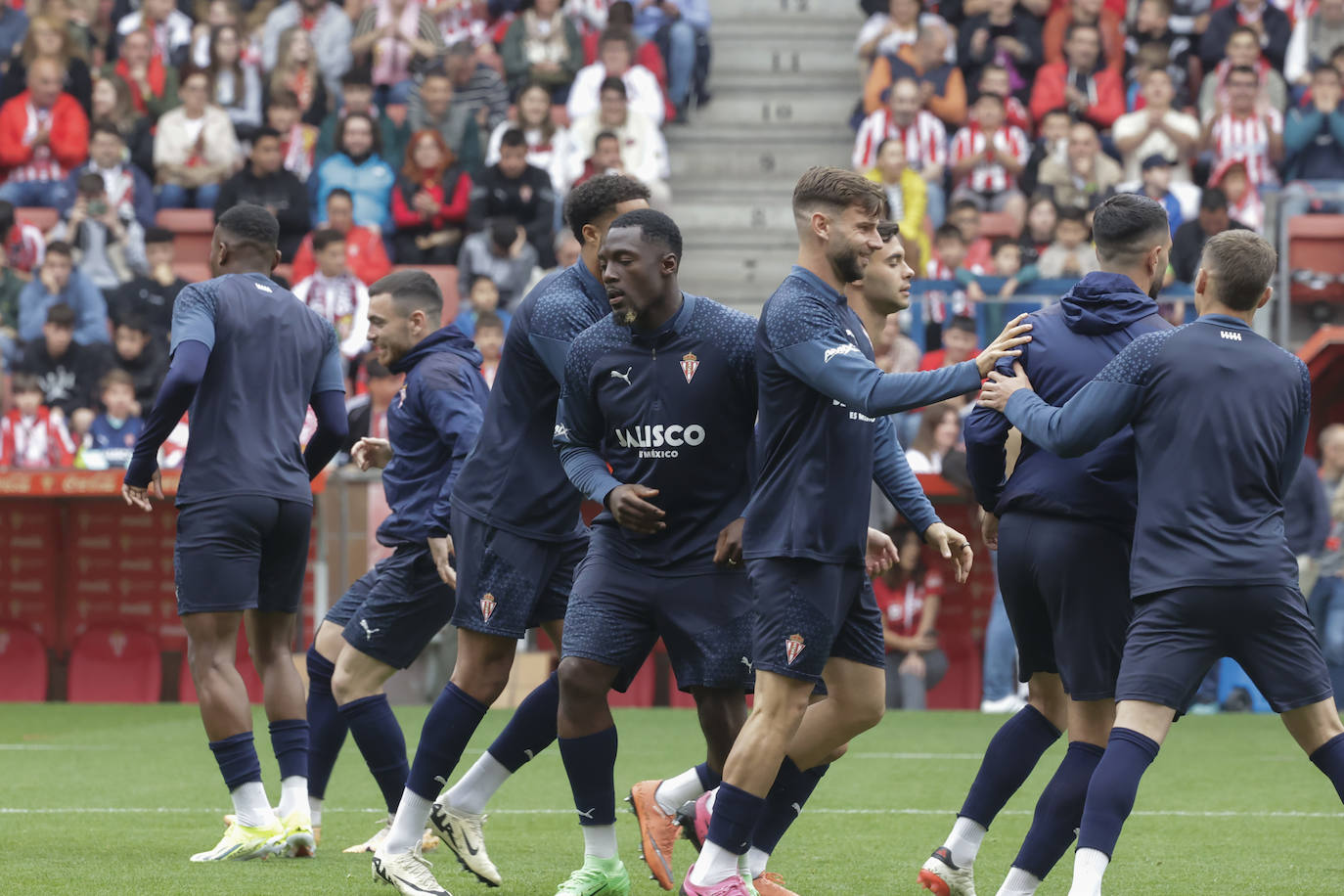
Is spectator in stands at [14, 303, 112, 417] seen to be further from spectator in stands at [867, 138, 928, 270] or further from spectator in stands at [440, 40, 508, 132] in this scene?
spectator in stands at [867, 138, 928, 270]

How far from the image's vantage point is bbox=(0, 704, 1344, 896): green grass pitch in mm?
6438

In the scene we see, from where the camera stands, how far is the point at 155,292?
16156 millimetres

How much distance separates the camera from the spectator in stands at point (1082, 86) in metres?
17.7

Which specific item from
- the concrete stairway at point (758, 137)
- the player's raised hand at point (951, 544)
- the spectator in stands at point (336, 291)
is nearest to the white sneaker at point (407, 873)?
the player's raised hand at point (951, 544)

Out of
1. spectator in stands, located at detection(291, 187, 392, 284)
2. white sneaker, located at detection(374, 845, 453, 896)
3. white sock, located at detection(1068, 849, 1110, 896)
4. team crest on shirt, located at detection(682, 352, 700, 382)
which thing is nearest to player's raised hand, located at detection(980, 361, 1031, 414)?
team crest on shirt, located at detection(682, 352, 700, 382)

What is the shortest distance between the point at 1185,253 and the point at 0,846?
1089 cm

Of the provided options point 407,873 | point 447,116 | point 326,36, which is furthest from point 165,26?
point 407,873

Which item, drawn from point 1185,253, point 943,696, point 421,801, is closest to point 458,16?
point 1185,253

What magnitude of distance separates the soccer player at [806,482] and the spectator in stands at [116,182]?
13.2m

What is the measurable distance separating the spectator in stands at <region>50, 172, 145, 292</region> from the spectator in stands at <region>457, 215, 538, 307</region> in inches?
118

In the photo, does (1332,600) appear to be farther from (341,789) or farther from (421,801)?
(421,801)

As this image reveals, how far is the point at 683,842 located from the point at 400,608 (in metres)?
1.46

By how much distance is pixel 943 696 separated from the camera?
45.2 feet

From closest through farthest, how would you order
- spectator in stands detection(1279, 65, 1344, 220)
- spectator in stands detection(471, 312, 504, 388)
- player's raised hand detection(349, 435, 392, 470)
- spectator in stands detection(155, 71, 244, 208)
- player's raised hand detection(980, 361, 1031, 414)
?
1. player's raised hand detection(980, 361, 1031, 414)
2. player's raised hand detection(349, 435, 392, 470)
3. spectator in stands detection(471, 312, 504, 388)
4. spectator in stands detection(1279, 65, 1344, 220)
5. spectator in stands detection(155, 71, 244, 208)
